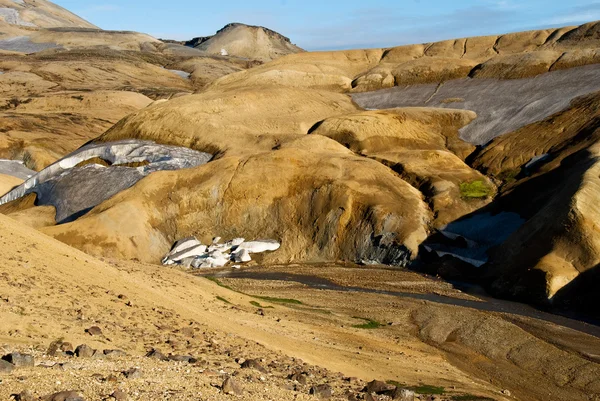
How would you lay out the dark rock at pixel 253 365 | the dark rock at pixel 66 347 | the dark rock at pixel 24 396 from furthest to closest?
the dark rock at pixel 253 365 < the dark rock at pixel 66 347 < the dark rock at pixel 24 396

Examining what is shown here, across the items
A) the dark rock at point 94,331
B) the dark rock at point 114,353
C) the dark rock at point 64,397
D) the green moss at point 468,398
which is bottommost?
the green moss at point 468,398

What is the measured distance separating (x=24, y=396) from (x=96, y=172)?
140 ft

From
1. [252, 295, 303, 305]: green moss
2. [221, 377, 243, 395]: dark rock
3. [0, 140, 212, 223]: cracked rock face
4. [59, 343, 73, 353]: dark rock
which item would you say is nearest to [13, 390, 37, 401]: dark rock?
[59, 343, 73, 353]: dark rock

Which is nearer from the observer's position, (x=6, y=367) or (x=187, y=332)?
(x=6, y=367)

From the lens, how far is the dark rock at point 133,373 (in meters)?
11.4

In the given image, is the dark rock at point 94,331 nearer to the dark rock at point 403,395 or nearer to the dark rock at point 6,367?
the dark rock at point 6,367

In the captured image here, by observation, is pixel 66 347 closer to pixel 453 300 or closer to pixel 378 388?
pixel 378 388

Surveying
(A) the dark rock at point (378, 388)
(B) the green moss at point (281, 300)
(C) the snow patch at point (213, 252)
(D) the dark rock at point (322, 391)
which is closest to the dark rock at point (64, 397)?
(D) the dark rock at point (322, 391)

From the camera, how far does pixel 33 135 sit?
3388 inches

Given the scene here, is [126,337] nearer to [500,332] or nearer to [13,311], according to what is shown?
[13,311]

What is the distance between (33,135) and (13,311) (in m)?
76.6

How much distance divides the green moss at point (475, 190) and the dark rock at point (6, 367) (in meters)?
36.7

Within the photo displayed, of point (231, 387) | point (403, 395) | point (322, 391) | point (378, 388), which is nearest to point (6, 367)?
point (231, 387)

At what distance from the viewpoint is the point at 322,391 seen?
1338 cm
